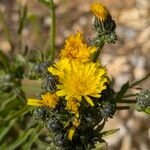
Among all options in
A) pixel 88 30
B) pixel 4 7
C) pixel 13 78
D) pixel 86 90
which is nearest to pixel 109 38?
pixel 86 90

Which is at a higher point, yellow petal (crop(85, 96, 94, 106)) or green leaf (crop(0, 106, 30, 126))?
yellow petal (crop(85, 96, 94, 106))

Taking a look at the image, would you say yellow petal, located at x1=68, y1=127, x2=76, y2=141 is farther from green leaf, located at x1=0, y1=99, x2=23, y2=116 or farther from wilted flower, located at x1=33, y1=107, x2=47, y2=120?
green leaf, located at x1=0, y1=99, x2=23, y2=116

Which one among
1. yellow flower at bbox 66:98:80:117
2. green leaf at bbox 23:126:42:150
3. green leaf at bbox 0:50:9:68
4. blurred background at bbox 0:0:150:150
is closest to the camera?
yellow flower at bbox 66:98:80:117

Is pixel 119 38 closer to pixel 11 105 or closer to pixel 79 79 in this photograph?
pixel 11 105

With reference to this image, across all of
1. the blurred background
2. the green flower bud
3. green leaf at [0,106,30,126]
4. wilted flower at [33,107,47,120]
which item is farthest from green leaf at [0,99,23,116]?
the blurred background

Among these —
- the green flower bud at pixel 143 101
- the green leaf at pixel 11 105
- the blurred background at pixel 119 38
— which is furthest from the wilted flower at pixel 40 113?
the blurred background at pixel 119 38

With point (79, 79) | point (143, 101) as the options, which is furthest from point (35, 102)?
point (143, 101)
